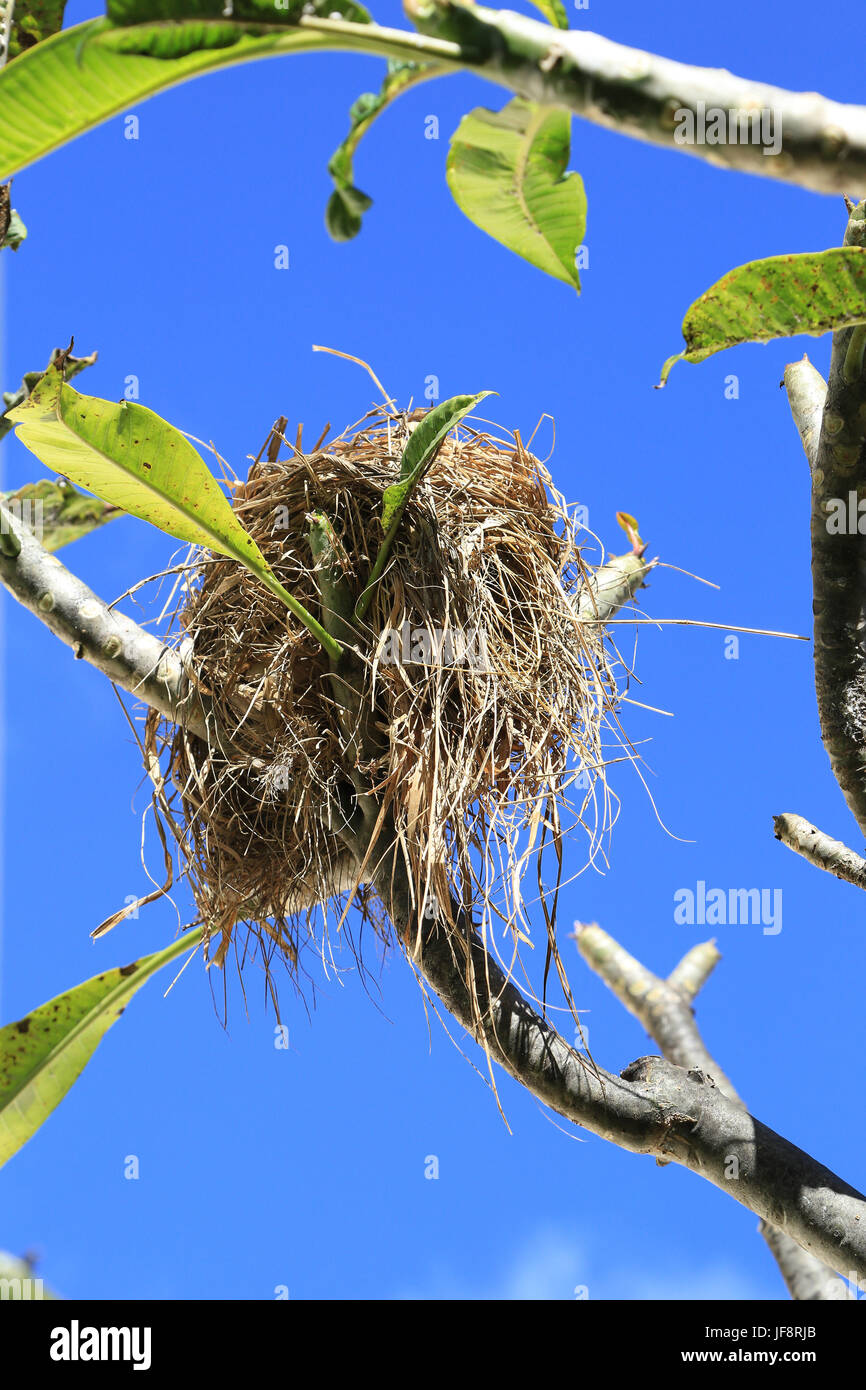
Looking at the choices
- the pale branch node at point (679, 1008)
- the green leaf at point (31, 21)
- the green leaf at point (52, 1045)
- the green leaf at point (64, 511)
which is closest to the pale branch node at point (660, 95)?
the green leaf at point (31, 21)

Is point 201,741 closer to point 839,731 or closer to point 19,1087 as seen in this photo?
point 19,1087

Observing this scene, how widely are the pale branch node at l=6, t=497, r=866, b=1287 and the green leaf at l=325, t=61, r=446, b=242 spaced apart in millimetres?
866

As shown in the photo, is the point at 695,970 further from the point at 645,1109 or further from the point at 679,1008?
the point at 645,1109

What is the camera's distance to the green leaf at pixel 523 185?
1070 millimetres

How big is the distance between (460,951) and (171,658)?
2.14ft

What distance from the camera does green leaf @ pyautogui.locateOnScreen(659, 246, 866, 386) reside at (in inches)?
41.9

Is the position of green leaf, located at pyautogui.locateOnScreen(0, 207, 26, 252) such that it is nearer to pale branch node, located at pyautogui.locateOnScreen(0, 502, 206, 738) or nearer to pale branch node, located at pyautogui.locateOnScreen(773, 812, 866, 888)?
pale branch node, located at pyautogui.locateOnScreen(0, 502, 206, 738)

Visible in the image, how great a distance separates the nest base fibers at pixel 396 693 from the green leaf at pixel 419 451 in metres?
0.09

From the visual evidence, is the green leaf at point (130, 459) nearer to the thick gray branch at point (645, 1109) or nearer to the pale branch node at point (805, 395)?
the thick gray branch at point (645, 1109)

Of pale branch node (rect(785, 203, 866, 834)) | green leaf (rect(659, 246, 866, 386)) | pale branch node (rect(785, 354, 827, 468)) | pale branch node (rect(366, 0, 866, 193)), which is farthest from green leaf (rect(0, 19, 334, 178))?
pale branch node (rect(785, 354, 827, 468))

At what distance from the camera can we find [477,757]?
5.43 ft
